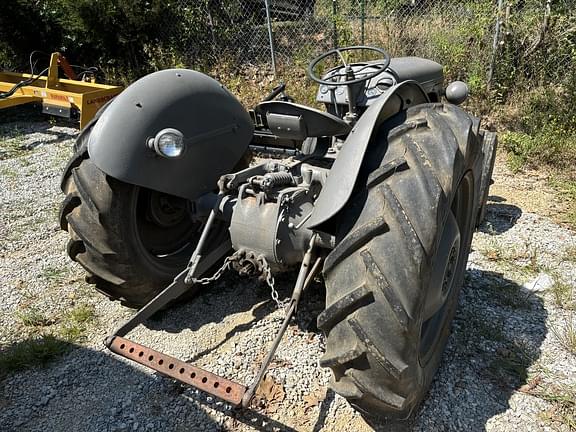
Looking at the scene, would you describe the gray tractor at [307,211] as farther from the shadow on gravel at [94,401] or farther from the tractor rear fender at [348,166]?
the shadow on gravel at [94,401]

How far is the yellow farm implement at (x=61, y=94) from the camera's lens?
262 inches

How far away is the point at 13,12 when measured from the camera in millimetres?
9516

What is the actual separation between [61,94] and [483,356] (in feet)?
20.8

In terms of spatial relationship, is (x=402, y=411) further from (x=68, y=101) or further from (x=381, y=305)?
(x=68, y=101)

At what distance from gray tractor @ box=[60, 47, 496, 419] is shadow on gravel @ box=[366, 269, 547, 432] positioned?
0.18 metres

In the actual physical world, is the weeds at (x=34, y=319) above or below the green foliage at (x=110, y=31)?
below

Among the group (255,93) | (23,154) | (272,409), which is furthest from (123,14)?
(272,409)

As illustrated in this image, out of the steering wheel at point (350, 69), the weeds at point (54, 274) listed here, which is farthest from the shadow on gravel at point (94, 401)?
the steering wheel at point (350, 69)

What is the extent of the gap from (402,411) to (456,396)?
60cm

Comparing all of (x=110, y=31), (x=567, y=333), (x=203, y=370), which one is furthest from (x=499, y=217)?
(x=110, y=31)

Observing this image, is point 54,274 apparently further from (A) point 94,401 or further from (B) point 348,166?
(B) point 348,166

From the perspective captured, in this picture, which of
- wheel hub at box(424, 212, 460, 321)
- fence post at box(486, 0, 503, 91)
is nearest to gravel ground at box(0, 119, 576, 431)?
wheel hub at box(424, 212, 460, 321)

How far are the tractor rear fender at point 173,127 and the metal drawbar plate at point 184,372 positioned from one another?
31.3 inches

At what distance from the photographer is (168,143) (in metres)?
2.44
